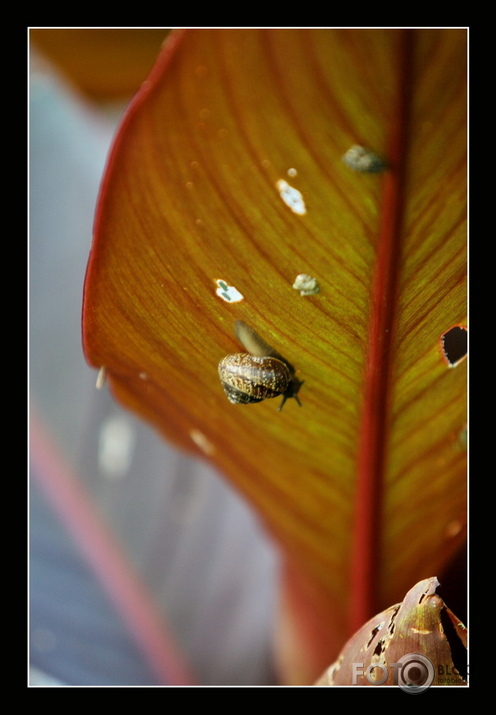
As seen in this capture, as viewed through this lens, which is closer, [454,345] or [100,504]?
[454,345]

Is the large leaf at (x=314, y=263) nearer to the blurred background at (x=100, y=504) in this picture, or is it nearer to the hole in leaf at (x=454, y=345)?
the hole in leaf at (x=454, y=345)

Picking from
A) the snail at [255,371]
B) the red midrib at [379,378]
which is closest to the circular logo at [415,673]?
the red midrib at [379,378]

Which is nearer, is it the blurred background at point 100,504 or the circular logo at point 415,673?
the circular logo at point 415,673

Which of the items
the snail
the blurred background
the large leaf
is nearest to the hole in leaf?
the large leaf

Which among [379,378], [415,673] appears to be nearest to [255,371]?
[379,378]

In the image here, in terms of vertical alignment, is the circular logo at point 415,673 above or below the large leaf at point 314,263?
below

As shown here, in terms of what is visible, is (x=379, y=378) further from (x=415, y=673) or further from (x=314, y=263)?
(x=415, y=673)
